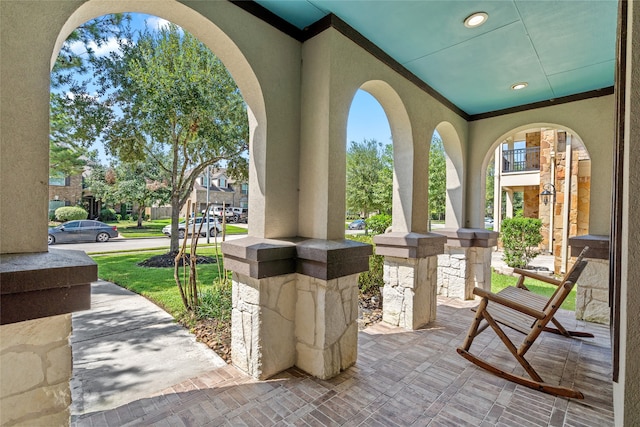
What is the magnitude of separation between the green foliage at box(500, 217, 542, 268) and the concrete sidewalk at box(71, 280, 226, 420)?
7931mm

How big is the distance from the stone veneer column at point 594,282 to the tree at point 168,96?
7245 millimetres

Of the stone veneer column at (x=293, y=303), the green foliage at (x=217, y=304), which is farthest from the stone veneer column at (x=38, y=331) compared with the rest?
the green foliage at (x=217, y=304)

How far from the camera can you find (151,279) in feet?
21.1

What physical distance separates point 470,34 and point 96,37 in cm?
628

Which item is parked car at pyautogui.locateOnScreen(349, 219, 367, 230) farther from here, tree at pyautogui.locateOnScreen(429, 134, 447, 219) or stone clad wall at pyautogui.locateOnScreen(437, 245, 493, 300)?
stone clad wall at pyautogui.locateOnScreen(437, 245, 493, 300)

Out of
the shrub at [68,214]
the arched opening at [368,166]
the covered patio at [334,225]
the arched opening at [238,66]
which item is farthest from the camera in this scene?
the shrub at [68,214]

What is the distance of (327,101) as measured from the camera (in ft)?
8.57

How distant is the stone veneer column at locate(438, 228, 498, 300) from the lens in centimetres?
461

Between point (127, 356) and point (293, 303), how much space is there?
1955 millimetres

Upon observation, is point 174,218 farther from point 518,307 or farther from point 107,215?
point 107,215

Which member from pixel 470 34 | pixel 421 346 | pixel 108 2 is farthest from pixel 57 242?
pixel 470 34

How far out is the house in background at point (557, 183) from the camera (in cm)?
776

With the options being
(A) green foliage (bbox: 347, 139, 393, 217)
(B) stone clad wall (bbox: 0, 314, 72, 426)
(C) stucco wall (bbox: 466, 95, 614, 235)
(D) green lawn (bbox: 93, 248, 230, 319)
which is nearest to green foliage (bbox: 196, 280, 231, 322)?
(D) green lawn (bbox: 93, 248, 230, 319)

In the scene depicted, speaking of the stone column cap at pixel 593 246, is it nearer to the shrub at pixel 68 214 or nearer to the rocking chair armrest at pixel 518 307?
the rocking chair armrest at pixel 518 307
